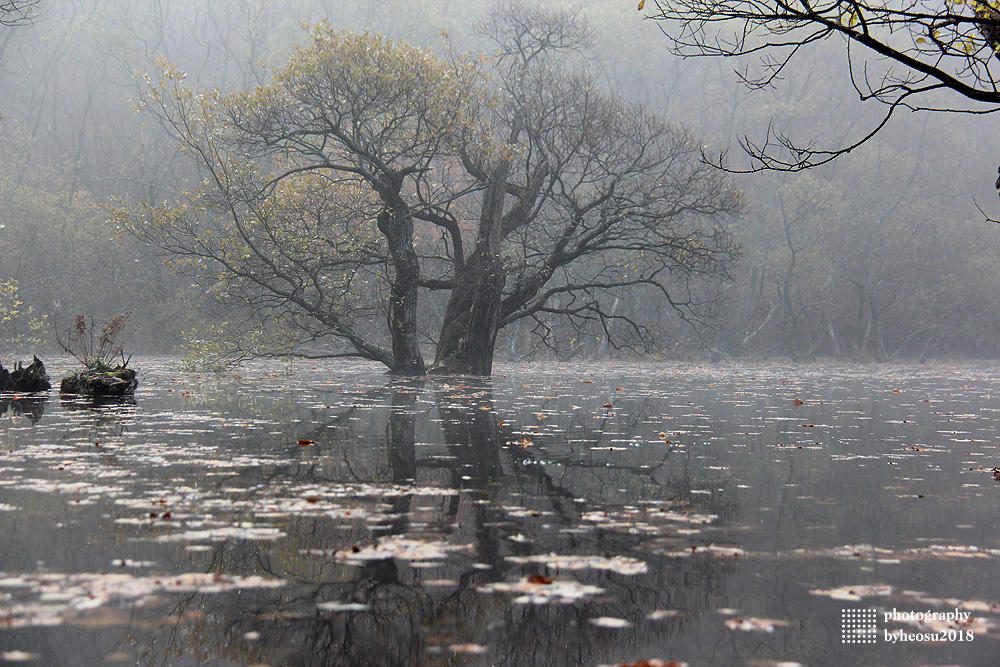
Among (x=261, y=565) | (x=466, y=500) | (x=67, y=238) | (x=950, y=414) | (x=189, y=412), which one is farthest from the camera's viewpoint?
(x=67, y=238)

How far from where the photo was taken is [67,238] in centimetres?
3869

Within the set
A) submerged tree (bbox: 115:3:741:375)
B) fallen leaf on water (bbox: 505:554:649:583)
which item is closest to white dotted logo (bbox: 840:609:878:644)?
fallen leaf on water (bbox: 505:554:649:583)

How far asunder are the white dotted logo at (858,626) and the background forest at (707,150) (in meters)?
33.8

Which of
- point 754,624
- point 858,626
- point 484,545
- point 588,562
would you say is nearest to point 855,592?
point 858,626

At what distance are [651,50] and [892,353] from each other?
22.7m

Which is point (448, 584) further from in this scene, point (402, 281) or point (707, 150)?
point (707, 150)

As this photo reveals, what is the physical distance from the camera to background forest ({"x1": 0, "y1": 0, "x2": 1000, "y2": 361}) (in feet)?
131

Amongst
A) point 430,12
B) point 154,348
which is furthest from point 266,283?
point 430,12

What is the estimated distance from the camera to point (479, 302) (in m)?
Answer: 22.9

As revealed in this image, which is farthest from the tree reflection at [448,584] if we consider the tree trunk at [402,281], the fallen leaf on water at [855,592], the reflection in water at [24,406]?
the tree trunk at [402,281]

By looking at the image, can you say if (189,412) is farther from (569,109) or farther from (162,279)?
(162,279)

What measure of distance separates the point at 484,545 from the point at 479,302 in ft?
59.5

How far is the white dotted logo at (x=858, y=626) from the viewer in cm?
361

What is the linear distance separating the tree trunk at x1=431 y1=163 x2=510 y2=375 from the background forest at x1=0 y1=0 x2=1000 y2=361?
1407cm
